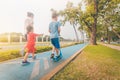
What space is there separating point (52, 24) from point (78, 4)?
35849 millimetres

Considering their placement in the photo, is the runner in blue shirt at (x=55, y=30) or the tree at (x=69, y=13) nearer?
the runner in blue shirt at (x=55, y=30)

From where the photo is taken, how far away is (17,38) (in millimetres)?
26406

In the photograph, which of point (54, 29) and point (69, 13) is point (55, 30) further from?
point (69, 13)

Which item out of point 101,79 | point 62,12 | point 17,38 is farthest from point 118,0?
point 101,79

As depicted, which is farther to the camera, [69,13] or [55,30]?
[69,13]

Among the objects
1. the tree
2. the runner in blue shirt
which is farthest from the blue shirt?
the tree

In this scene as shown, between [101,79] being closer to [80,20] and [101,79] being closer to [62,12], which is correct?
[80,20]

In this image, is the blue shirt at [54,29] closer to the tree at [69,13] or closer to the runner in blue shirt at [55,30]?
the runner in blue shirt at [55,30]

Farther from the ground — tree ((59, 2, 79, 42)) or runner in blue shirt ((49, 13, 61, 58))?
tree ((59, 2, 79, 42))

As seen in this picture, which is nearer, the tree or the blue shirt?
the blue shirt

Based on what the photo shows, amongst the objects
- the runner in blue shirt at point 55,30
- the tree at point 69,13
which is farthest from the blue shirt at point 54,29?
the tree at point 69,13

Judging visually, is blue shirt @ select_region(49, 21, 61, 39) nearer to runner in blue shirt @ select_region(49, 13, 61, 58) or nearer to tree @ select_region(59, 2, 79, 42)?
runner in blue shirt @ select_region(49, 13, 61, 58)

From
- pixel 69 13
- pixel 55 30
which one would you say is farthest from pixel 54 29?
pixel 69 13

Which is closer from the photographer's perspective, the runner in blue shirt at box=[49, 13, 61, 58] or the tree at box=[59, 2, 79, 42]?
the runner in blue shirt at box=[49, 13, 61, 58]
